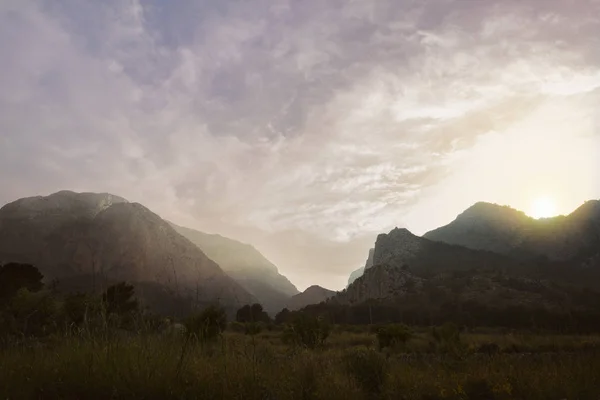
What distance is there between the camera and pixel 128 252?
143250mm

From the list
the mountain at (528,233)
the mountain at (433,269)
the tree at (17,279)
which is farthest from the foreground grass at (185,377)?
the mountain at (528,233)

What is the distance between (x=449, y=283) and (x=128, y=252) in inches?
4125

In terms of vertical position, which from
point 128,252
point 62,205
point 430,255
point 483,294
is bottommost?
point 483,294

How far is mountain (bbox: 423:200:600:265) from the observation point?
129 metres

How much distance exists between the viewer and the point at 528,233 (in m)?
151

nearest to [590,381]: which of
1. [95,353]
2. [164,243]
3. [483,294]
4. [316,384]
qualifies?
[316,384]

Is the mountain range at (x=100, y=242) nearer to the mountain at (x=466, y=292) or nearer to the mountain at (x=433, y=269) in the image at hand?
the mountain at (x=433, y=269)

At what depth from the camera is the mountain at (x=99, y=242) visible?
4913 inches

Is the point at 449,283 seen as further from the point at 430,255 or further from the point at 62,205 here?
the point at 62,205

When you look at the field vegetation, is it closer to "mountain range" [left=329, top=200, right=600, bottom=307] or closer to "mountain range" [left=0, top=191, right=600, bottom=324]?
"mountain range" [left=0, top=191, right=600, bottom=324]

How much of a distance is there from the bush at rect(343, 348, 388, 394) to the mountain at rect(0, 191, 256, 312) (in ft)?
333

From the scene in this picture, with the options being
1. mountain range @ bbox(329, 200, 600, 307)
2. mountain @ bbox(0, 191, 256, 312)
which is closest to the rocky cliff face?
mountain range @ bbox(329, 200, 600, 307)

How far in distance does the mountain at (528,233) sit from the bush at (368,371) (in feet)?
450

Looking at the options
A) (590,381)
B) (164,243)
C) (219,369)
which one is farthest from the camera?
(164,243)
